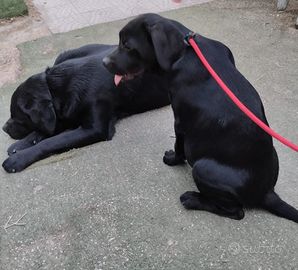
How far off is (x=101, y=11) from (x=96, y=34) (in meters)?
1.05

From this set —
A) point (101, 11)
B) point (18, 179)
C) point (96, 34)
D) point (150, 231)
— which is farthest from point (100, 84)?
point (101, 11)

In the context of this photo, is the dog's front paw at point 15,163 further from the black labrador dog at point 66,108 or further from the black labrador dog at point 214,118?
the black labrador dog at point 214,118

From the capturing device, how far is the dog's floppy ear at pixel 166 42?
1.92 metres

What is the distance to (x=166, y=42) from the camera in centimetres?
193

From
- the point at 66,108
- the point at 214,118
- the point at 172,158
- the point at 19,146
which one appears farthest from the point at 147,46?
the point at 19,146

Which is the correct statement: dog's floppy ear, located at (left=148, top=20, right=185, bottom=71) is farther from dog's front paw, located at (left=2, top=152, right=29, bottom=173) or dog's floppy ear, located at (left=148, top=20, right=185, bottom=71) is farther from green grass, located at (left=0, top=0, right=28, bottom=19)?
green grass, located at (left=0, top=0, right=28, bottom=19)

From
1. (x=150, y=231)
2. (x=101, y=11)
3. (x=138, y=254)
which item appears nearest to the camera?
(x=138, y=254)

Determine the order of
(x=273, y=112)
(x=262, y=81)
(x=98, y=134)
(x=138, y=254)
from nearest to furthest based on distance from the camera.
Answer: (x=138, y=254)
(x=98, y=134)
(x=273, y=112)
(x=262, y=81)

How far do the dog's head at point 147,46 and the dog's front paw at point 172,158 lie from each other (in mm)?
751

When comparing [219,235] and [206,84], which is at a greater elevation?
[206,84]

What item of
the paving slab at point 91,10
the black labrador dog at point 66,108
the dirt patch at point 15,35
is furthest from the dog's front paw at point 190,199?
the paving slab at point 91,10

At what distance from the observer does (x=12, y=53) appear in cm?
475

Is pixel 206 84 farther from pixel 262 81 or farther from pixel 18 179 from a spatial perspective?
pixel 262 81

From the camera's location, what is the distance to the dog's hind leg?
197cm
